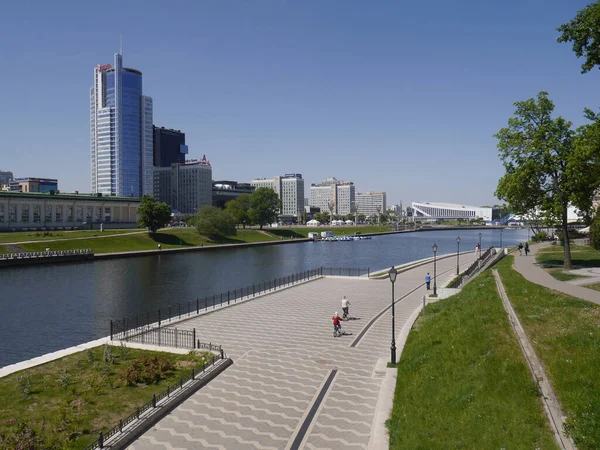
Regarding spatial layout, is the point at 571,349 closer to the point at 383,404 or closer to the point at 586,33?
the point at 383,404

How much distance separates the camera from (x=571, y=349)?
16172 mm

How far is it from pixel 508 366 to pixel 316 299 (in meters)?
23.5

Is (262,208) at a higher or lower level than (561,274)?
higher

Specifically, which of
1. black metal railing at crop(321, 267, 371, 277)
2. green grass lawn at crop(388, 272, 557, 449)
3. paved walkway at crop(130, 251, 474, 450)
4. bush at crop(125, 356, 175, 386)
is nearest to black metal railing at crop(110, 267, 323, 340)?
paved walkway at crop(130, 251, 474, 450)

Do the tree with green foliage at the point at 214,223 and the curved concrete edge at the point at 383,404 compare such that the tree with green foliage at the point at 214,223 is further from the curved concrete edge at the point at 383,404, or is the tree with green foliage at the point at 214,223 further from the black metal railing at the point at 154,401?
the curved concrete edge at the point at 383,404

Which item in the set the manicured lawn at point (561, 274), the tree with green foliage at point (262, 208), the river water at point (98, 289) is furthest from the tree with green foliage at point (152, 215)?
the manicured lawn at point (561, 274)

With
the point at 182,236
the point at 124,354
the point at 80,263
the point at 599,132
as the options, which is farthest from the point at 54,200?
the point at 599,132

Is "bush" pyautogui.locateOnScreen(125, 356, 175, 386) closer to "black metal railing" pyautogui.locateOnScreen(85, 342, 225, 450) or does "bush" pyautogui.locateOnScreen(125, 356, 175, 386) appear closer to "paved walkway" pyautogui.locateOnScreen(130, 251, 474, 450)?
"black metal railing" pyautogui.locateOnScreen(85, 342, 225, 450)

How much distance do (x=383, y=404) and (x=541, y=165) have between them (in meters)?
30.3

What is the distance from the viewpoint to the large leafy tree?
3847 cm

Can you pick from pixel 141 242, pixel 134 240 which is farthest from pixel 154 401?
pixel 134 240

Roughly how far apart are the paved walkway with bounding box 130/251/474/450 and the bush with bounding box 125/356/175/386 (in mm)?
1979

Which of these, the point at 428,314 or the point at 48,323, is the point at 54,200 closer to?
the point at 48,323

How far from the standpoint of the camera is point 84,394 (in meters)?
17.1
